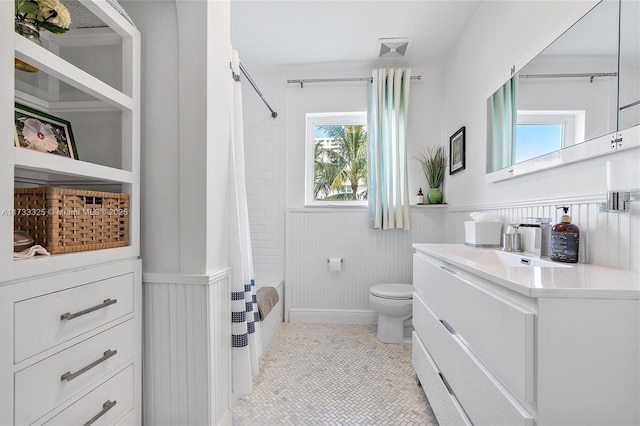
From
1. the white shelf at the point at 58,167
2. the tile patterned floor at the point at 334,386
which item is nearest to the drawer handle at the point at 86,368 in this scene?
Result: the white shelf at the point at 58,167

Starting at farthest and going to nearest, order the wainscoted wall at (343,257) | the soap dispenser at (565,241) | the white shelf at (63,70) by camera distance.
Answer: the wainscoted wall at (343,257) < the soap dispenser at (565,241) < the white shelf at (63,70)

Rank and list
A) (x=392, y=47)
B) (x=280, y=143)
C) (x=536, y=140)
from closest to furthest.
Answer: (x=536, y=140) < (x=392, y=47) < (x=280, y=143)

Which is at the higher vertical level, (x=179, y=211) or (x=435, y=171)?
(x=435, y=171)

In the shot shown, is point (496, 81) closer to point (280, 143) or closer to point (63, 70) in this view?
point (280, 143)

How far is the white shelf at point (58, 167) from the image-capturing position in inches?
32.6

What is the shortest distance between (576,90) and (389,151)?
5.61 feet

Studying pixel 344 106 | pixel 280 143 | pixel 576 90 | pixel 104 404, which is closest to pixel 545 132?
pixel 576 90

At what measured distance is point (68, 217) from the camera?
994mm

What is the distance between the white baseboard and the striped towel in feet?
1.63

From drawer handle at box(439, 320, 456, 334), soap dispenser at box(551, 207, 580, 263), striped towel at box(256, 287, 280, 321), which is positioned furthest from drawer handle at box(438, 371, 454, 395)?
striped towel at box(256, 287, 280, 321)

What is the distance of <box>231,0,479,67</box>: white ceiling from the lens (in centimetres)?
217

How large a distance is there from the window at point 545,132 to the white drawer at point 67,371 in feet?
6.28

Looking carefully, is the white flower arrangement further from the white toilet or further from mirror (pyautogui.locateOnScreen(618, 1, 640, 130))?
the white toilet

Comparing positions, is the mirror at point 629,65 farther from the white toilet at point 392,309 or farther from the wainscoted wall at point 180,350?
the white toilet at point 392,309
